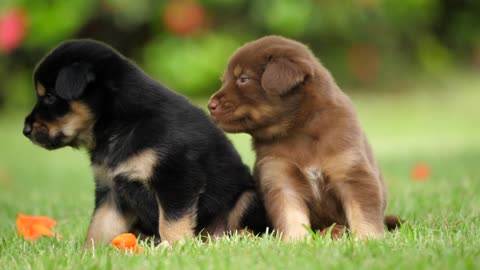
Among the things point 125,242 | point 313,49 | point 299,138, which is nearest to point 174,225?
point 125,242

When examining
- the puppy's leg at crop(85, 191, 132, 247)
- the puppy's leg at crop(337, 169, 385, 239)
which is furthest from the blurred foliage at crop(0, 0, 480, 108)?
the puppy's leg at crop(337, 169, 385, 239)

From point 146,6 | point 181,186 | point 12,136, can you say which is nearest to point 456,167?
point 181,186

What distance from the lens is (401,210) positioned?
4.74 meters

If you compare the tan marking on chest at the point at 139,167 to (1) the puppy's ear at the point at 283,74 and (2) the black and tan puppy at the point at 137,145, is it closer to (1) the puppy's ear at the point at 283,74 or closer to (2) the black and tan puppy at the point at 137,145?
(2) the black and tan puppy at the point at 137,145

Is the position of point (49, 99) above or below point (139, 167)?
above

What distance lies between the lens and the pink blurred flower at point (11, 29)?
14.0 m

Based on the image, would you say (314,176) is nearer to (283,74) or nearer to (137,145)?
(283,74)

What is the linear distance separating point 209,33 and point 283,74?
11311 millimetres

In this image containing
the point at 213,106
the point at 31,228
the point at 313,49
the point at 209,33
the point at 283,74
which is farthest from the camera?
the point at 313,49

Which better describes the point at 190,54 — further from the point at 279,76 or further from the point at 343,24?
the point at 279,76

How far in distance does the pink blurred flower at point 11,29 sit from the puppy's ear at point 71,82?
10.9 meters

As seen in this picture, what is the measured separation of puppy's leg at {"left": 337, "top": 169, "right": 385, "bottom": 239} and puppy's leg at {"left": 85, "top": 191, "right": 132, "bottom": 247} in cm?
123

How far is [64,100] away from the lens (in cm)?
380

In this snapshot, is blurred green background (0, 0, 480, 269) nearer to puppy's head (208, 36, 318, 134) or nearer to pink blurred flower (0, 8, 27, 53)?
pink blurred flower (0, 8, 27, 53)
